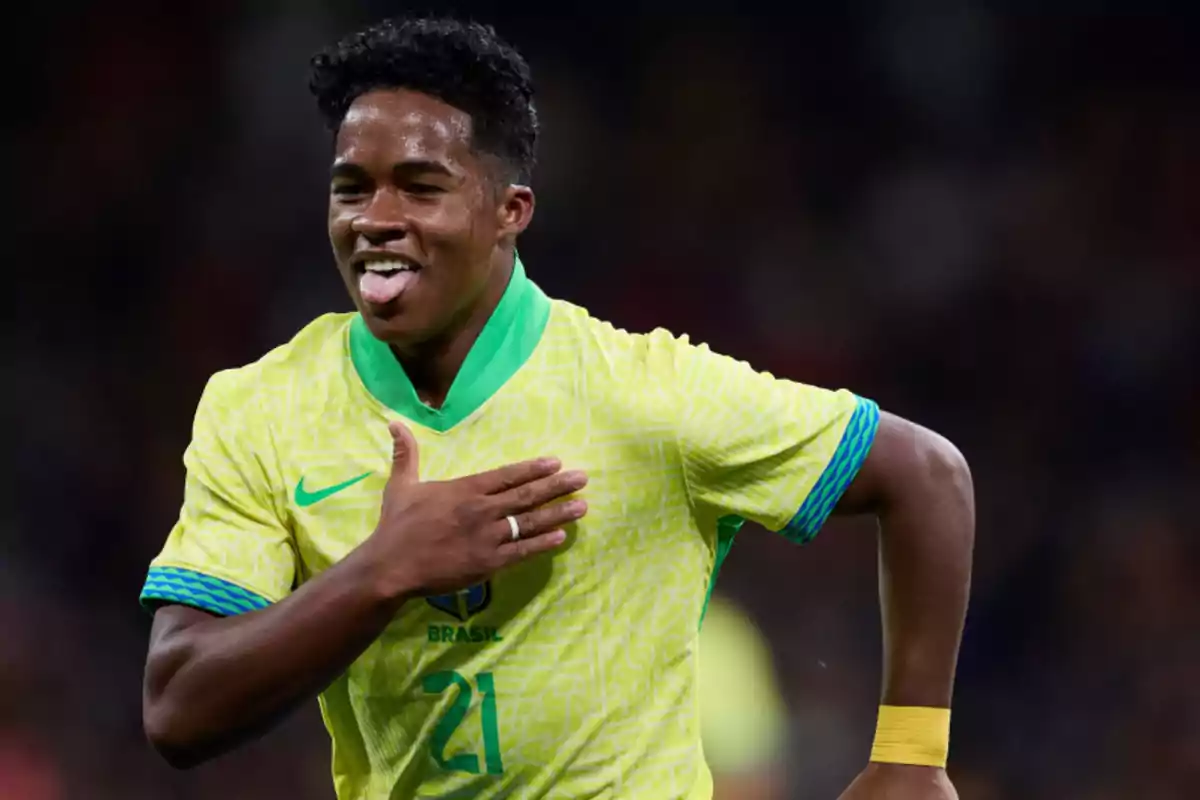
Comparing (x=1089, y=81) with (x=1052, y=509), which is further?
(x=1089, y=81)

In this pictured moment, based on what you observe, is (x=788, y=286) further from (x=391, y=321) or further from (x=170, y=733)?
(x=170, y=733)

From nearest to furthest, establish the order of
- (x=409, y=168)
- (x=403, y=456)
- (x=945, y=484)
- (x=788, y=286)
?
(x=403, y=456) → (x=409, y=168) → (x=945, y=484) → (x=788, y=286)

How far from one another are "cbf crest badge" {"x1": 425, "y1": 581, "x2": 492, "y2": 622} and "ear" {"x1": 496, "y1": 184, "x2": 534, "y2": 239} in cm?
52

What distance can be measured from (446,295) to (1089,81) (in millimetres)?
3497

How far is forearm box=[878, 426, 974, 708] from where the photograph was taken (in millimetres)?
2359

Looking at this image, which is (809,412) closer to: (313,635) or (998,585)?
(313,635)

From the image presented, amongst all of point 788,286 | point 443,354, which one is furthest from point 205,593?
point 788,286

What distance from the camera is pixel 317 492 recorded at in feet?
7.39

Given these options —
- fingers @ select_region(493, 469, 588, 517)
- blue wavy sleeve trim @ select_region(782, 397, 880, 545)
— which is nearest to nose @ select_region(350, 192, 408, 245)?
fingers @ select_region(493, 469, 588, 517)

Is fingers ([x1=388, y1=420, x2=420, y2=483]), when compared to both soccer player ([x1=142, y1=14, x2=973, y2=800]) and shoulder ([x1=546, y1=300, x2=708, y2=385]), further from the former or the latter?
shoulder ([x1=546, y1=300, x2=708, y2=385])

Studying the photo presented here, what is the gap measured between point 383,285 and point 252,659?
52cm

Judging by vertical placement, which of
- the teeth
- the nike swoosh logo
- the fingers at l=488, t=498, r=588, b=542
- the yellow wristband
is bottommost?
the yellow wristband

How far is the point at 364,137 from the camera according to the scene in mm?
2252

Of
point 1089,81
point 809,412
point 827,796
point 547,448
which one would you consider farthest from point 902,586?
point 1089,81
